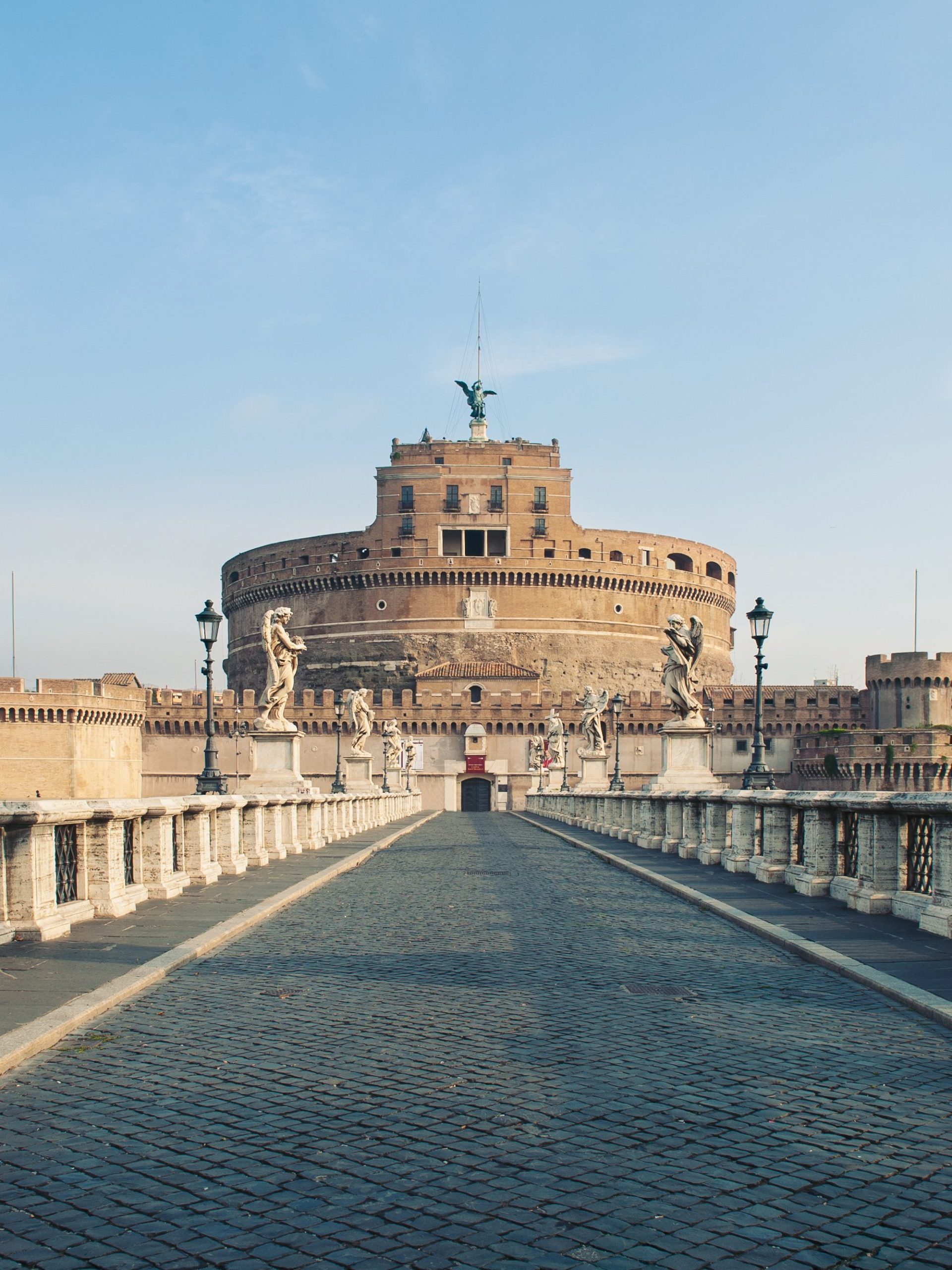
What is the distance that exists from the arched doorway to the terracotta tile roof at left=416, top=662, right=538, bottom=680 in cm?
690

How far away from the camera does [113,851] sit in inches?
367

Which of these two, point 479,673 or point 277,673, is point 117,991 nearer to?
point 277,673

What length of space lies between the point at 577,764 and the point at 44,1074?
73.6 metres

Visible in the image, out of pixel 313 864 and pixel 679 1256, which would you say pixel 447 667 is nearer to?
pixel 313 864

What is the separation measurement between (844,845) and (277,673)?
39.7 feet

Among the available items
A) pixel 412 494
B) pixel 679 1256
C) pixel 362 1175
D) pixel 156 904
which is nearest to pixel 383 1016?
pixel 362 1175

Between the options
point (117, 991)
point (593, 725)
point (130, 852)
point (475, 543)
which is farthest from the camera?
point (475, 543)

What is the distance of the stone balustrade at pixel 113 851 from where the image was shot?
790cm

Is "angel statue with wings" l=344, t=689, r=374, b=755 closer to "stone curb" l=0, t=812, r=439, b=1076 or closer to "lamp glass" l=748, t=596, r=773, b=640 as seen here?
"lamp glass" l=748, t=596, r=773, b=640

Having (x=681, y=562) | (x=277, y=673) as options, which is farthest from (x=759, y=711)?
(x=681, y=562)

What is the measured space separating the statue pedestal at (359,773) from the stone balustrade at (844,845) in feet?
68.1

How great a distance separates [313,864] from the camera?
54.3 ft

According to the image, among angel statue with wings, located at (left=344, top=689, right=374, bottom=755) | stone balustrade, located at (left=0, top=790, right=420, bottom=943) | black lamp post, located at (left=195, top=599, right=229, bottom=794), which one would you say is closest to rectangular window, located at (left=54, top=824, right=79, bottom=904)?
stone balustrade, located at (left=0, top=790, right=420, bottom=943)

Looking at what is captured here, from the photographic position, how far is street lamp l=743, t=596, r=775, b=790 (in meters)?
18.9
